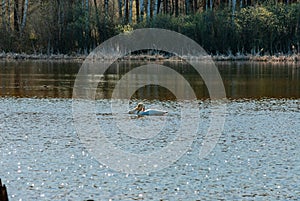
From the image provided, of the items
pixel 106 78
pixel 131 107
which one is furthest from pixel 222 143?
pixel 106 78

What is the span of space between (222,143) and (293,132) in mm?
2657

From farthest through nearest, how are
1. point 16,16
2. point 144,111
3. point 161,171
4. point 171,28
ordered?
point 16,16 < point 171,28 < point 144,111 < point 161,171

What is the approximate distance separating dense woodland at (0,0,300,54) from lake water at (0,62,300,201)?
23040 mm

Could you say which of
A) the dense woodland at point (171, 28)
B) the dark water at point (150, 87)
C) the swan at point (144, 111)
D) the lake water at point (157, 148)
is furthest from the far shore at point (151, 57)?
the swan at point (144, 111)

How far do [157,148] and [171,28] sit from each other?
3641cm

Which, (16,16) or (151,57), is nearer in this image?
(151,57)

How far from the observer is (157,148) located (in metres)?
17.6

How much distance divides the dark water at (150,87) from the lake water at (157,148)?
0.62 feet

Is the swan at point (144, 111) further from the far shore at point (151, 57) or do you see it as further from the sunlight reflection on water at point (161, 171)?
the far shore at point (151, 57)

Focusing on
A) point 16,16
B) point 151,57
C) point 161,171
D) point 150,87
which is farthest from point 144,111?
point 16,16

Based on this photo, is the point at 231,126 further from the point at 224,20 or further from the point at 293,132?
the point at 224,20

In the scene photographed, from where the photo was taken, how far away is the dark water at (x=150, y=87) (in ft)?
97.6

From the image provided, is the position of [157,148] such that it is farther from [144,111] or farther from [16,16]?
[16,16]

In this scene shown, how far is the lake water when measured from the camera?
44.2 feet
